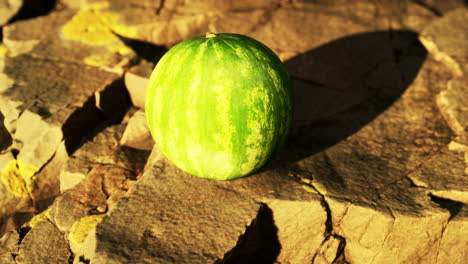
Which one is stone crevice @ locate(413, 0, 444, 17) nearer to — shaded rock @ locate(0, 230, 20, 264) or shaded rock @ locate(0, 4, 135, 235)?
shaded rock @ locate(0, 4, 135, 235)

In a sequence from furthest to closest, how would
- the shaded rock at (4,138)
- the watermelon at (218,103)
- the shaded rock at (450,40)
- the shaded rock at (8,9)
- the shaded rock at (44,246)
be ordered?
the shaded rock at (8,9), the shaded rock at (450,40), the shaded rock at (4,138), the shaded rock at (44,246), the watermelon at (218,103)

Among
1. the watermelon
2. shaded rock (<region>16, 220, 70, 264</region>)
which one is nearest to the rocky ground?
shaded rock (<region>16, 220, 70, 264</region>)

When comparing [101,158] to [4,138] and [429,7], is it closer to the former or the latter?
[4,138]

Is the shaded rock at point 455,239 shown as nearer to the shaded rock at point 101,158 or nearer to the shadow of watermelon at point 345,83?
the shadow of watermelon at point 345,83

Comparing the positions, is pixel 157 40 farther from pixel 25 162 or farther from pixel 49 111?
pixel 25 162

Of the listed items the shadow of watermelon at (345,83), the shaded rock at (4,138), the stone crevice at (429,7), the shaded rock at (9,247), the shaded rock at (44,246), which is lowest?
the shaded rock at (9,247)

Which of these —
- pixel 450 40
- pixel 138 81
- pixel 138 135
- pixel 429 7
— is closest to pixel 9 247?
pixel 138 135

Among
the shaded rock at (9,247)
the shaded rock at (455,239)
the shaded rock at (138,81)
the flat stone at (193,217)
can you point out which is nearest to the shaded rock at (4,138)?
the shaded rock at (9,247)
